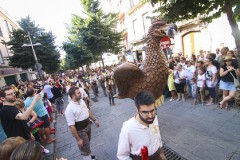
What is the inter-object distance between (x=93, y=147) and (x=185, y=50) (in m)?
12.6

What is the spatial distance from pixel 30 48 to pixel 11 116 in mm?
18566

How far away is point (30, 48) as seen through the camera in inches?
742

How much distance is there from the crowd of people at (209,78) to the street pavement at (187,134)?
0.50m

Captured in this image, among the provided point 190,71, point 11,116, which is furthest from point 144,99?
point 190,71

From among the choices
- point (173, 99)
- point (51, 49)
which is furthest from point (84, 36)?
point (173, 99)

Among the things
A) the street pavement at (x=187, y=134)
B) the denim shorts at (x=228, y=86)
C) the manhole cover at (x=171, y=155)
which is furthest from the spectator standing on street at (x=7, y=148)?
the denim shorts at (x=228, y=86)

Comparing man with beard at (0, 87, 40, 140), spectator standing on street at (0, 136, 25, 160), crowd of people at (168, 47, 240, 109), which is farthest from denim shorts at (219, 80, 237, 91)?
spectator standing on street at (0, 136, 25, 160)

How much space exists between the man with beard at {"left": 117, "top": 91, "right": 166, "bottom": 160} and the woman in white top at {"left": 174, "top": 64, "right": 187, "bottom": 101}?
17.7 feet

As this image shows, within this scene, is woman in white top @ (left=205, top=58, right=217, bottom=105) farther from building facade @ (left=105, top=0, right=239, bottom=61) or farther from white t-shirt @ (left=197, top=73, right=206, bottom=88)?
building facade @ (left=105, top=0, right=239, bottom=61)

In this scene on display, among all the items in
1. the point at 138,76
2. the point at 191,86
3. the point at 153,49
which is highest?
the point at 153,49

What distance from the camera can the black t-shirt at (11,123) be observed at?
3002mm

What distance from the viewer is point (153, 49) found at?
2.89 meters

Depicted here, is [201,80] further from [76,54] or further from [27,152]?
[76,54]

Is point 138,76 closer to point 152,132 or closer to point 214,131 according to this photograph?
point 152,132
